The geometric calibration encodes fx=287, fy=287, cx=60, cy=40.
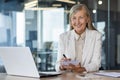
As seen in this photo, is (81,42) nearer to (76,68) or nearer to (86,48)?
(86,48)

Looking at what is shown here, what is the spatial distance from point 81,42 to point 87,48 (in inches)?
4.4

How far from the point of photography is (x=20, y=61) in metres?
1.98

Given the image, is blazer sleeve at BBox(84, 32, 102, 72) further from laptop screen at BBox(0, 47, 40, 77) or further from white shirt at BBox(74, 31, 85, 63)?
laptop screen at BBox(0, 47, 40, 77)

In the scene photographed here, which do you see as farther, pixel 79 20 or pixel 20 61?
pixel 79 20

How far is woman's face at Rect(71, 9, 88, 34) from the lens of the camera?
107 inches

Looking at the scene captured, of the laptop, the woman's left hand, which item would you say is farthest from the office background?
the laptop

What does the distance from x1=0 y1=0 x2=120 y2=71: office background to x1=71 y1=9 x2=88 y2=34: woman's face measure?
353 cm

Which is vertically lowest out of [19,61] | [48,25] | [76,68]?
[76,68]

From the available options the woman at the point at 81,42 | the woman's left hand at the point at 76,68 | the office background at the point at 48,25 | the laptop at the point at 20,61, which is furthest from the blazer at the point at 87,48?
the office background at the point at 48,25

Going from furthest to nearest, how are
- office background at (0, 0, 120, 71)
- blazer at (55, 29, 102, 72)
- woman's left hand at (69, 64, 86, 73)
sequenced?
office background at (0, 0, 120, 71)
blazer at (55, 29, 102, 72)
woman's left hand at (69, 64, 86, 73)

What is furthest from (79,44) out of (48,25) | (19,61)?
(48,25)

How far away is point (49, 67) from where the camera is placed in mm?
6613

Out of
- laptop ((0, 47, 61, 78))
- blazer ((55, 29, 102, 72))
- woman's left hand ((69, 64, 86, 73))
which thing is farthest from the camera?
blazer ((55, 29, 102, 72))

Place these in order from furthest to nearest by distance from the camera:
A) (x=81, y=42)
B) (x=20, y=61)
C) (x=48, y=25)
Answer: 1. (x=48, y=25)
2. (x=81, y=42)
3. (x=20, y=61)
